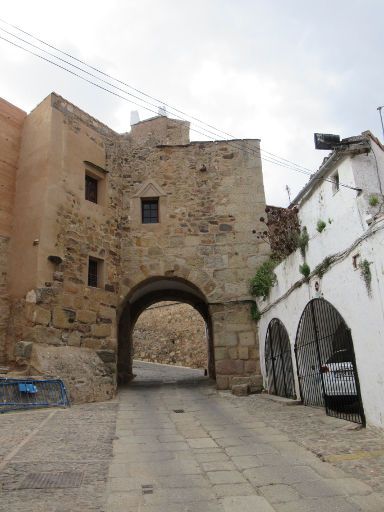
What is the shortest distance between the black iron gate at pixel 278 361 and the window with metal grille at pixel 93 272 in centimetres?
410

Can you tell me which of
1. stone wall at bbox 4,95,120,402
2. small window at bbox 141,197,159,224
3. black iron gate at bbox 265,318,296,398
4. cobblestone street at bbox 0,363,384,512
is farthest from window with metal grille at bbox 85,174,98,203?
cobblestone street at bbox 0,363,384,512

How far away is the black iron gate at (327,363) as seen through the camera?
6.09m

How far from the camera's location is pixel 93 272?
1011 centimetres

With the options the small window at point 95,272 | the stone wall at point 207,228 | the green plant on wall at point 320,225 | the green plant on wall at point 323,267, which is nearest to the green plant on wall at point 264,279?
the stone wall at point 207,228

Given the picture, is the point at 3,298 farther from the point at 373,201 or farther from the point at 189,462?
the point at 373,201

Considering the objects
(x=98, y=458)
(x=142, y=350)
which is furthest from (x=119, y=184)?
(x=142, y=350)

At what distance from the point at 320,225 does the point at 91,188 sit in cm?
610

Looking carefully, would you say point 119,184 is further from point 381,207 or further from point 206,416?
point 381,207

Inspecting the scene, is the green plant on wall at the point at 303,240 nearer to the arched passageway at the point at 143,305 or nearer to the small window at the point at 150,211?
the small window at the point at 150,211

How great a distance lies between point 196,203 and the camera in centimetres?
1139

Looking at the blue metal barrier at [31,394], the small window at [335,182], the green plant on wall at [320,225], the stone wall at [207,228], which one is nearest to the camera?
the small window at [335,182]

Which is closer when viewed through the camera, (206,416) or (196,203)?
(206,416)

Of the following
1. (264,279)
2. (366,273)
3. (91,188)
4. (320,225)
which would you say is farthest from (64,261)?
(366,273)

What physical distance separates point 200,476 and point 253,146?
9.63m
